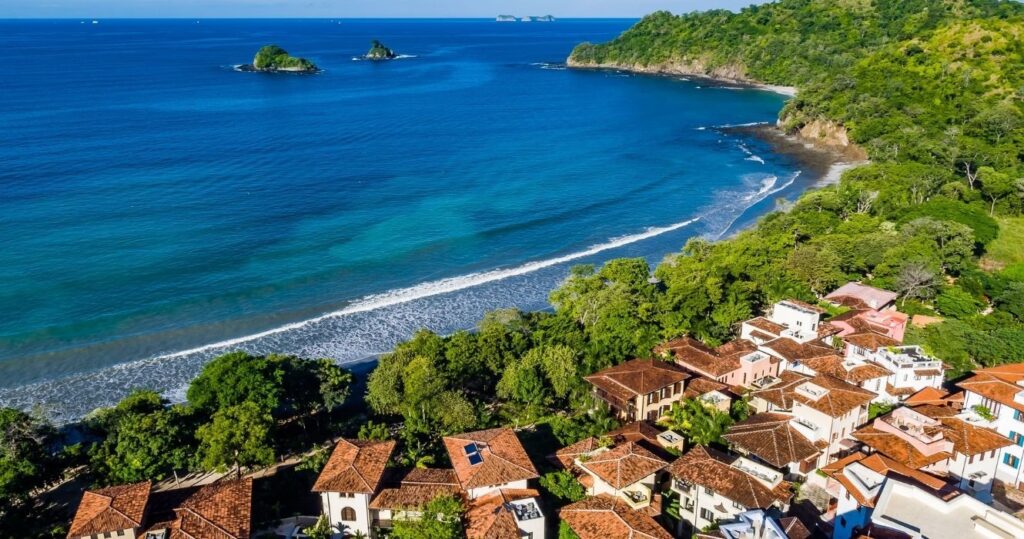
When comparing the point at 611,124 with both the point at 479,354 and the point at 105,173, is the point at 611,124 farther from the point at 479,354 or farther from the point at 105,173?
the point at 479,354

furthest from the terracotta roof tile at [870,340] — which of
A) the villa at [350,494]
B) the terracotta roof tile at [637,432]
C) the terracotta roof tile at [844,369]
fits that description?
the villa at [350,494]

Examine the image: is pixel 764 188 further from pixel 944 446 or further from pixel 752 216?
pixel 944 446

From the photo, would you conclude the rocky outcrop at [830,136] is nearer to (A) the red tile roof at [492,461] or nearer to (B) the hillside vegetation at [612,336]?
(B) the hillside vegetation at [612,336]

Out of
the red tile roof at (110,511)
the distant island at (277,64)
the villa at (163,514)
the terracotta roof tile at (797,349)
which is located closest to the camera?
the villa at (163,514)

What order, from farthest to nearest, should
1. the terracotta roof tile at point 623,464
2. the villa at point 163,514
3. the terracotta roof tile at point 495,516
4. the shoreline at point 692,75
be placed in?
the shoreline at point 692,75 < the terracotta roof tile at point 623,464 < the villa at point 163,514 < the terracotta roof tile at point 495,516

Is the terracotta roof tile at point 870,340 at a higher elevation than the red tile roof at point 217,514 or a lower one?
higher

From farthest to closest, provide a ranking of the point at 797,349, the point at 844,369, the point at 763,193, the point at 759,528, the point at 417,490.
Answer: the point at 763,193
the point at 797,349
the point at 844,369
the point at 417,490
the point at 759,528

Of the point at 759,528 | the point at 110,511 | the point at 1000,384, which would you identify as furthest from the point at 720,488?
the point at 110,511

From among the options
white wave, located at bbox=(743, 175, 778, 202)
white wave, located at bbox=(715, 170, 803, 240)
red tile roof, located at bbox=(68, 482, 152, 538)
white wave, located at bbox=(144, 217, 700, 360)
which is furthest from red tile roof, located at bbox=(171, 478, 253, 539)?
white wave, located at bbox=(743, 175, 778, 202)
